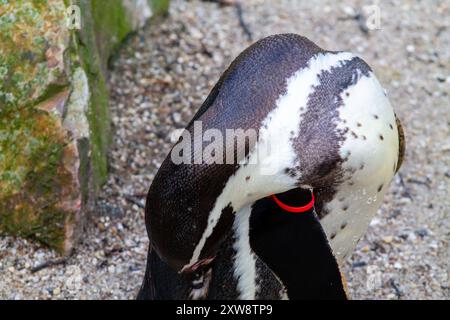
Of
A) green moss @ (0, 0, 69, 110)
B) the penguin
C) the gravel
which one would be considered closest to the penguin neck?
the penguin

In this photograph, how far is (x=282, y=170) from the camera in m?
1.27

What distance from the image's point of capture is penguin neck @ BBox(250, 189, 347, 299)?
136cm

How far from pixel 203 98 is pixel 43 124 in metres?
0.72

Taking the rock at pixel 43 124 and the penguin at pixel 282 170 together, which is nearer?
the penguin at pixel 282 170

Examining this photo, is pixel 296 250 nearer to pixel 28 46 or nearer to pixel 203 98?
pixel 28 46

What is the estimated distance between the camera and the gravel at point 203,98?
1913 millimetres

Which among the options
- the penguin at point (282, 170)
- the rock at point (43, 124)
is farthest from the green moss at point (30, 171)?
the penguin at point (282, 170)

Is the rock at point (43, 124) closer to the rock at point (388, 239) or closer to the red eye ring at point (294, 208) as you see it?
the red eye ring at point (294, 208)

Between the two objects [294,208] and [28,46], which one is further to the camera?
[28,46]

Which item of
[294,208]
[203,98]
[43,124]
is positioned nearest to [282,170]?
[294,208]

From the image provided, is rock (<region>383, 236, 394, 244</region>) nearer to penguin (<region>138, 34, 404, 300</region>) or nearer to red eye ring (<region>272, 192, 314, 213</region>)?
penguin (<region>138, 34, 404, 300</region>)

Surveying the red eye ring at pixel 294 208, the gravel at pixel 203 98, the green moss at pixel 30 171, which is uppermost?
the red eye ring at pixel 294 208
